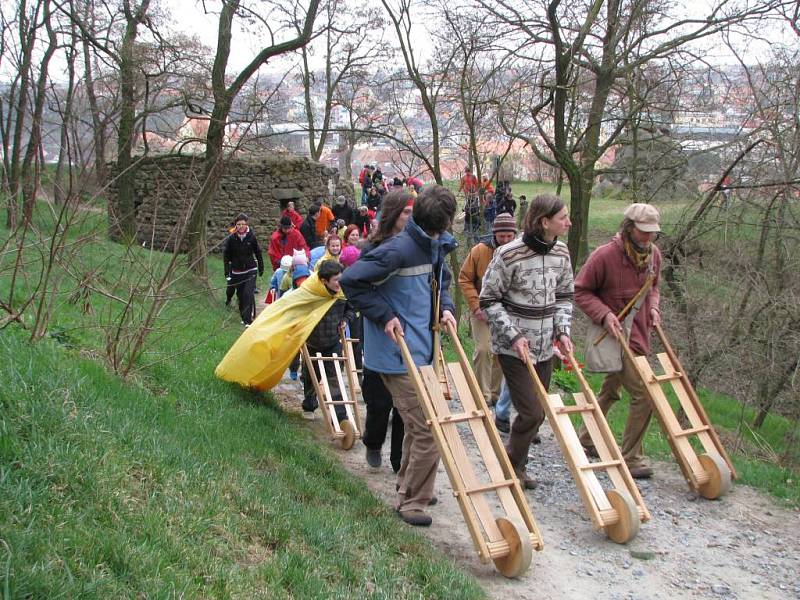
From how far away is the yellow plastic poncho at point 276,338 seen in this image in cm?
666

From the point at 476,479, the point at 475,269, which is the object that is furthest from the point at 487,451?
the point at 475,269

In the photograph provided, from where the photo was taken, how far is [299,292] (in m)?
6.94

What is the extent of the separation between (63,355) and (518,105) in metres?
8.39

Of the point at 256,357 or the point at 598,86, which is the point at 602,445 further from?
the point at 598,86

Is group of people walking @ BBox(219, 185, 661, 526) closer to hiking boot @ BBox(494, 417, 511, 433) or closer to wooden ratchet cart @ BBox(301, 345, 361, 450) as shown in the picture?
wooden ratchet cart @ BBox(301, 345, 361, 450)

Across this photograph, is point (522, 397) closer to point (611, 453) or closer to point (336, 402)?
point (611, 453)

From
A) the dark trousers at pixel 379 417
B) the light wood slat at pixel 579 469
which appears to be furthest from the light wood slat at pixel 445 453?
the light wood slat at pixel 579 469

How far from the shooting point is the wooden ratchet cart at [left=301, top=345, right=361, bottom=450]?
6656mm

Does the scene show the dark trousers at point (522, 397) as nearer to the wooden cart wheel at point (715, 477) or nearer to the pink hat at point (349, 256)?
the wooden cart wheel at point (715, 477)

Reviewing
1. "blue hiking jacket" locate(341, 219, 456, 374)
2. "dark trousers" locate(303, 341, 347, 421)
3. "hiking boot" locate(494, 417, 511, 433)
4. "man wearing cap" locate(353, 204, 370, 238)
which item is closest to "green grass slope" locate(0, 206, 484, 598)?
"blue hiking jacket" locate(341, 219, 456, 374)

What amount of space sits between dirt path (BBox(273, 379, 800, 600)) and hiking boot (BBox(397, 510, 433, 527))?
61 millimetres

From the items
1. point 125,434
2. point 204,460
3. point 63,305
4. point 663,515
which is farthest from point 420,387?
point 63,305

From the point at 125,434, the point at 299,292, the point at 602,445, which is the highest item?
the point at 299,292

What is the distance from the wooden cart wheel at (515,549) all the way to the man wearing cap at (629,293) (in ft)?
6.84
